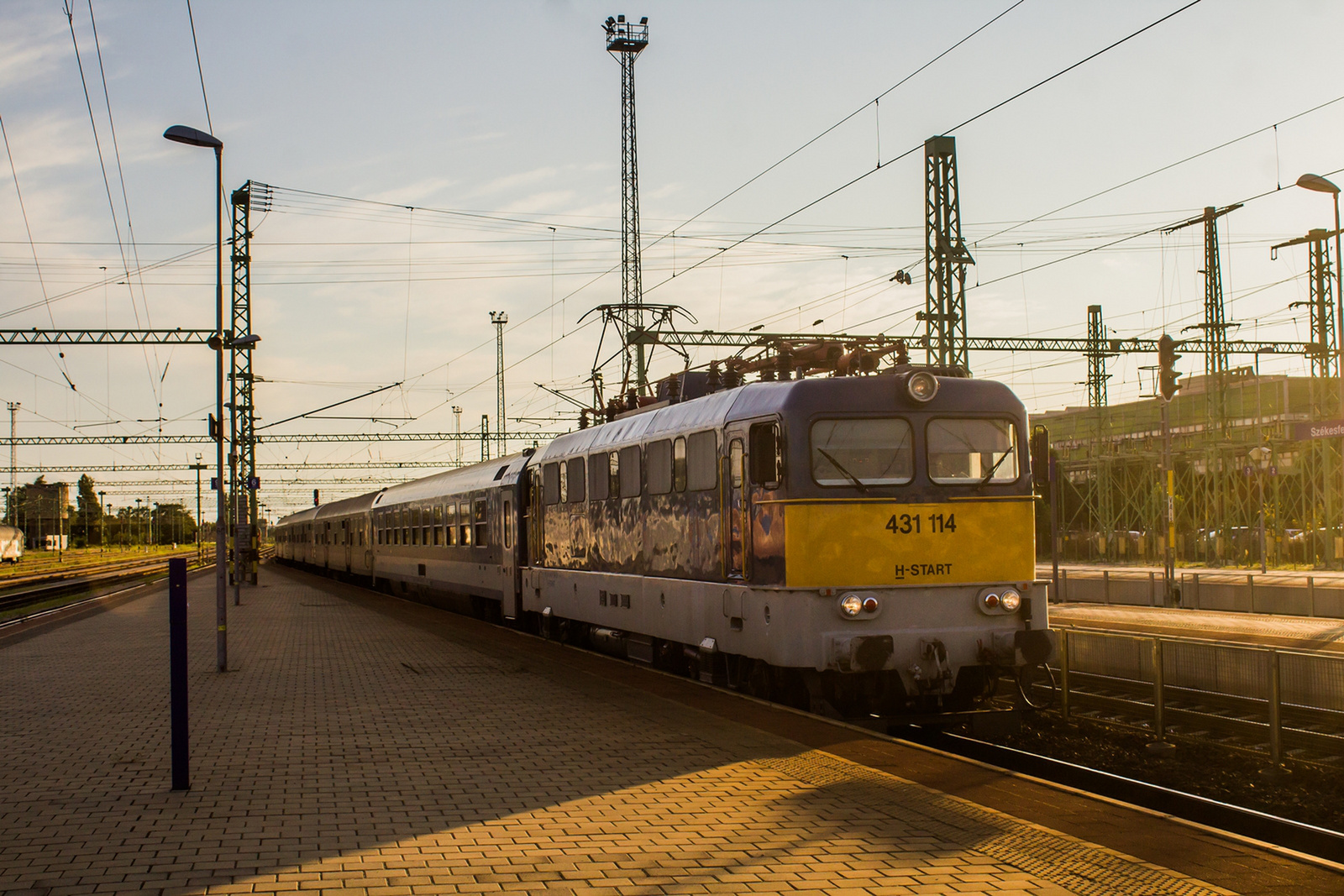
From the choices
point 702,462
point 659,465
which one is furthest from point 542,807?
point 659,465

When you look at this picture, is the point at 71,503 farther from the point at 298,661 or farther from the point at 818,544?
the point at 818,544

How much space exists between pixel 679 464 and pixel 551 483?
5.57 metres

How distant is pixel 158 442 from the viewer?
66.2m

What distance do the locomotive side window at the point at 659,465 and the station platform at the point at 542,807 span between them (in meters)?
2.20

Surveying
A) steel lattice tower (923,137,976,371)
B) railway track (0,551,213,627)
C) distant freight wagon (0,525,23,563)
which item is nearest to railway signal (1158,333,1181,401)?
steel lattice tower (923,137,976,371)

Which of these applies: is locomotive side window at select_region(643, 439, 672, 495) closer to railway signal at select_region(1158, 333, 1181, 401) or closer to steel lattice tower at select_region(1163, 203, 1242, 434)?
railway signal at select_region(1158, 333, 1181, 401)

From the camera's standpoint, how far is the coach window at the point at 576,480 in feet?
55.1

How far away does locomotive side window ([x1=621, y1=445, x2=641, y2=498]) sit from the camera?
14430 mm

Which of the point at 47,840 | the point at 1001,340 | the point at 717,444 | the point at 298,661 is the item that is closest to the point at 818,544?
the point at 717,444

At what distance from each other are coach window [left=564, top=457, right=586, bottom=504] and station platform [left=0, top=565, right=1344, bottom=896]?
3515 mm

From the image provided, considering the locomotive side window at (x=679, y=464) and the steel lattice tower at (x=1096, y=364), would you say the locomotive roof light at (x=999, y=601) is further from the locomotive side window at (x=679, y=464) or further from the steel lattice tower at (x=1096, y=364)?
the steel lattice tower at (x=1096, y=364)

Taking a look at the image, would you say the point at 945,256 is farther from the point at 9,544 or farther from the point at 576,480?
the point at 9,544

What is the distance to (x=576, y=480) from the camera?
55.8ft

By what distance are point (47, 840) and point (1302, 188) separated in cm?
2267
